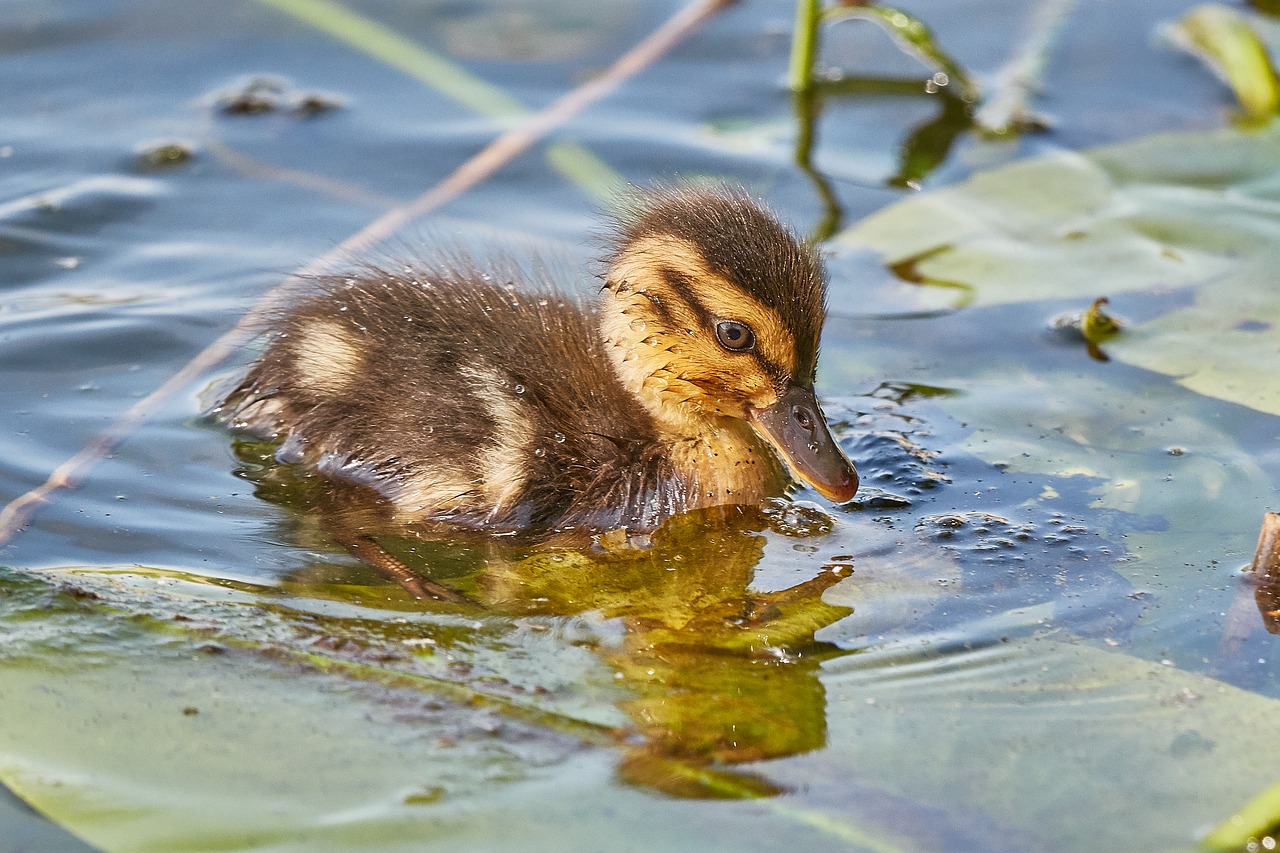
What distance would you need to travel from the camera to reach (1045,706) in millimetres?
3148

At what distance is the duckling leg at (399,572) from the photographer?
3561 millimetres

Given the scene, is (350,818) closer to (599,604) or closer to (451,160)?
(599,604)

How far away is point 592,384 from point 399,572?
0.72 meters

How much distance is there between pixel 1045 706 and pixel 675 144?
3.29 meters

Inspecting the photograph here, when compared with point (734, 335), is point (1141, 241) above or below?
below

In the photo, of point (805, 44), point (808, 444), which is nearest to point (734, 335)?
point (808, 444)

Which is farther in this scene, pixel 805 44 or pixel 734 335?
pixel 805 44

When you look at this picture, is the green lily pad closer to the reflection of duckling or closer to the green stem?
the green stem

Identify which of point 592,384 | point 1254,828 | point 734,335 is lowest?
point 1254,828

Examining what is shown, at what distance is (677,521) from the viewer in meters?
4.02

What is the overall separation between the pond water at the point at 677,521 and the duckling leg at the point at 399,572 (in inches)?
1.4

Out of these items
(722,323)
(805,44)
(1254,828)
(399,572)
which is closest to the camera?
(1254,828)

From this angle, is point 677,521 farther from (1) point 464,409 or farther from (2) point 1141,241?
(2) point 1141,241

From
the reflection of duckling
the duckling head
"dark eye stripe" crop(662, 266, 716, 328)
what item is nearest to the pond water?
the reflection of duckling
